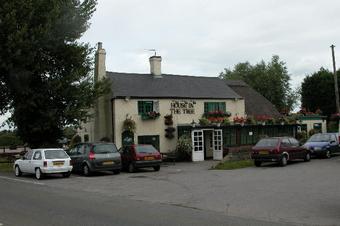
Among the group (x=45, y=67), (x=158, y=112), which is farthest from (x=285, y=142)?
(x=45, y=67)

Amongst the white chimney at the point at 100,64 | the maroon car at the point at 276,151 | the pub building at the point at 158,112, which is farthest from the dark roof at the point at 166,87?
the maroon car at the point at 276,151

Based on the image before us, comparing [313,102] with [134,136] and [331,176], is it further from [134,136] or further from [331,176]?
[331,176]

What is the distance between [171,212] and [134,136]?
22883 millimetres

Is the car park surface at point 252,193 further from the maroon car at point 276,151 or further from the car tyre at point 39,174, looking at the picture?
the maroon car at point 276,151

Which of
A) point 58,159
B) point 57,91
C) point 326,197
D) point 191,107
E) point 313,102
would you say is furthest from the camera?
point 313,102

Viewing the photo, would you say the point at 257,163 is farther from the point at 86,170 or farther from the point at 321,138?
the point at 86,170

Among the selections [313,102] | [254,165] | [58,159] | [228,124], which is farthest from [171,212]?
[313,102]

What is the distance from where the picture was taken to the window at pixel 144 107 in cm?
3453

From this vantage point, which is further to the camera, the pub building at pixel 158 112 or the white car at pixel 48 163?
the pub building at pixel 158 112

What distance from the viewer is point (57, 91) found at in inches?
1166

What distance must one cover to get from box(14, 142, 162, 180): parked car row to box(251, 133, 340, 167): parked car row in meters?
5.46

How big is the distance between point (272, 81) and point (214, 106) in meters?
33.3

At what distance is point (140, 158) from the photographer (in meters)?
25.7

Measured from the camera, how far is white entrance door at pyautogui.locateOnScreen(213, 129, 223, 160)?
116ft
